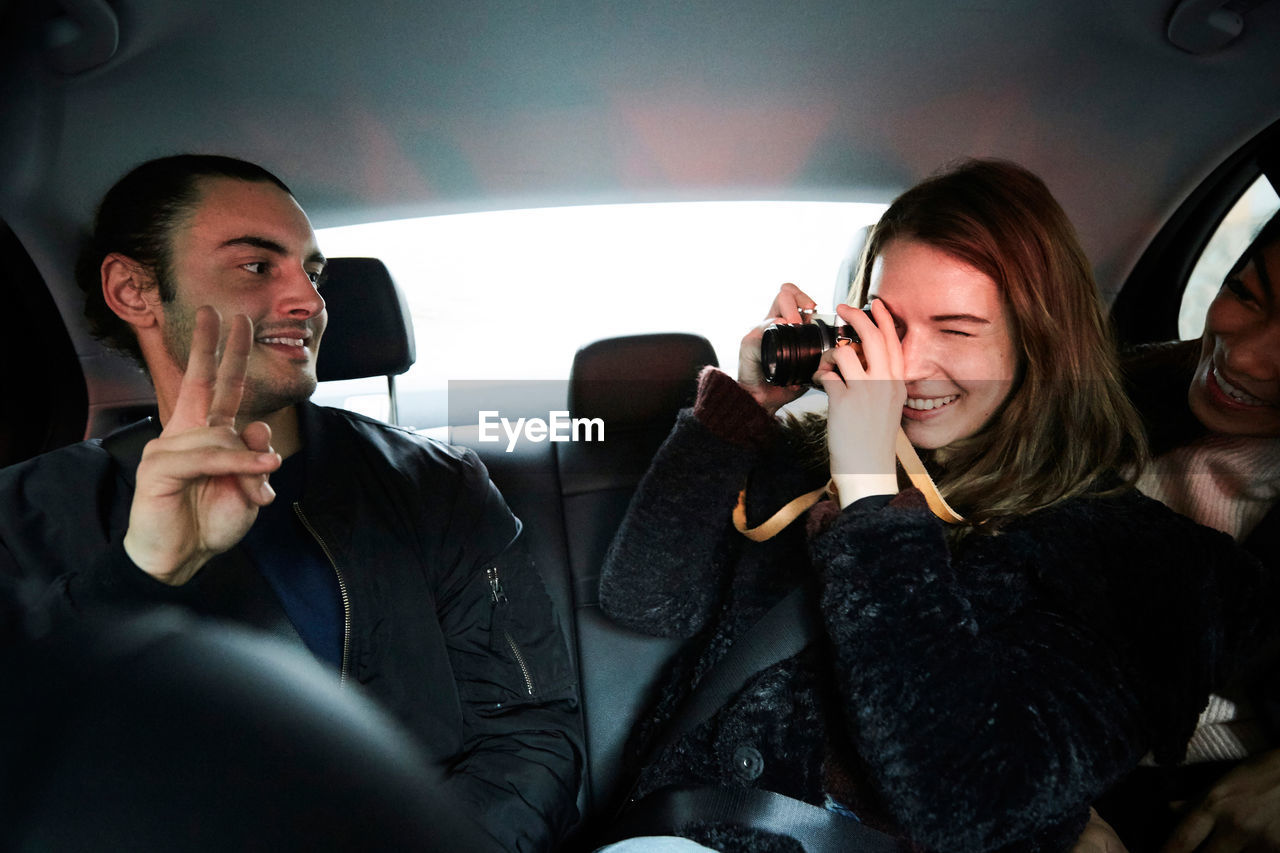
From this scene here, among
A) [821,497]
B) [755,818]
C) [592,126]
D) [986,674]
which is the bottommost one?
[755,818]

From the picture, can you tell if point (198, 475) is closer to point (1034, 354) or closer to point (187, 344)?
point (187, 344)

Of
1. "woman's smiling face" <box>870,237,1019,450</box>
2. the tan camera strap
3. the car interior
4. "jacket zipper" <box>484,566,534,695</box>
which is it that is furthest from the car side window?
"jacket zipper" <box>484,566,534,695</box>

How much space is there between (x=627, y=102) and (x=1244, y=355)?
0.75m

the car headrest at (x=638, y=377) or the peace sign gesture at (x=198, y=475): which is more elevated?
the car headrest at (x=638, y=377)

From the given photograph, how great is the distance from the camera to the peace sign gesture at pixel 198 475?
1.66ft

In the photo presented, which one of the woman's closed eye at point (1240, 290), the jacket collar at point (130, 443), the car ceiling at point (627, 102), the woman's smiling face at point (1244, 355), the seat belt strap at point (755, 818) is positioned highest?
the car ceiling at point (627, 102)

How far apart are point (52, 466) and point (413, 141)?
452mm

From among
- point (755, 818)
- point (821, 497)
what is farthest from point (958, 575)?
point (755, 818)

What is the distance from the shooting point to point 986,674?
28.7 inches

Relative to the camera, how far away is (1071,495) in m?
0.88

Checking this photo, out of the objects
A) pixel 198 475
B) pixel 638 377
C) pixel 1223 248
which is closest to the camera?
pixel 198 475

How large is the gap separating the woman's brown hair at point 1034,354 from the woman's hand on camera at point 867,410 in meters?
0.16

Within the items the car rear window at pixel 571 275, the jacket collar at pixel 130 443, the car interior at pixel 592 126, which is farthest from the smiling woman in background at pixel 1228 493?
the jacket collar at pixel 130 443

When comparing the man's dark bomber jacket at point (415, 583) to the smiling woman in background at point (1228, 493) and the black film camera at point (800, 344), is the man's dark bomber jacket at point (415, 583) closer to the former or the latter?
the black film camera at point (800, 344)
